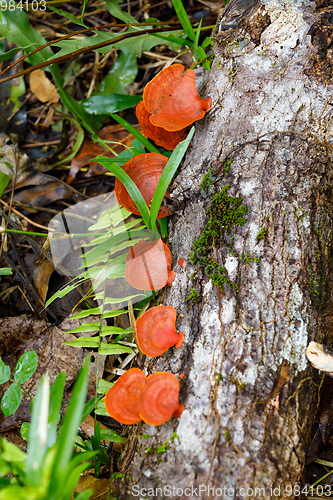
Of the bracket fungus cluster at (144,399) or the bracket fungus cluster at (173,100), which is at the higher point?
the bracket fungus cluster at (173,100)

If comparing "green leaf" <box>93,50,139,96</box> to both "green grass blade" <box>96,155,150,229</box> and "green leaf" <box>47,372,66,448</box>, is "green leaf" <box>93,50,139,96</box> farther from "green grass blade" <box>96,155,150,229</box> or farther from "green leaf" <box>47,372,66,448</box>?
"green leaf" <box>47,372,66,448</box>

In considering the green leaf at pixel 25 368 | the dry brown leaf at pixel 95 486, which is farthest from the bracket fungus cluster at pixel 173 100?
the dry brown leaf at pixel 95 486

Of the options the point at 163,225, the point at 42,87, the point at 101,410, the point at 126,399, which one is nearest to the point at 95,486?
the point at 101,410

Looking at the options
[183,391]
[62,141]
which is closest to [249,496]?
[183,391]

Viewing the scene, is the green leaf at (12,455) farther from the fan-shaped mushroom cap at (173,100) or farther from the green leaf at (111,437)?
the fan-shaped mushroom cap at (173,100)

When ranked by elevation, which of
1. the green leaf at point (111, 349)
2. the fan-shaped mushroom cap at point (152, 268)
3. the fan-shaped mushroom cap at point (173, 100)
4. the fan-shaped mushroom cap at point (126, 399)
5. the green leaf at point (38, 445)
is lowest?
the green leaf at point (111, 349)

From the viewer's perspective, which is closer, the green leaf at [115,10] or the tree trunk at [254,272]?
the tree trunk at [254,272]

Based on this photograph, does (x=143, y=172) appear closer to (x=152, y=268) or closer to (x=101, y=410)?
(x=152, y=268)

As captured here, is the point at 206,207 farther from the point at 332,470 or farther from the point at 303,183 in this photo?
the point at 332,470
